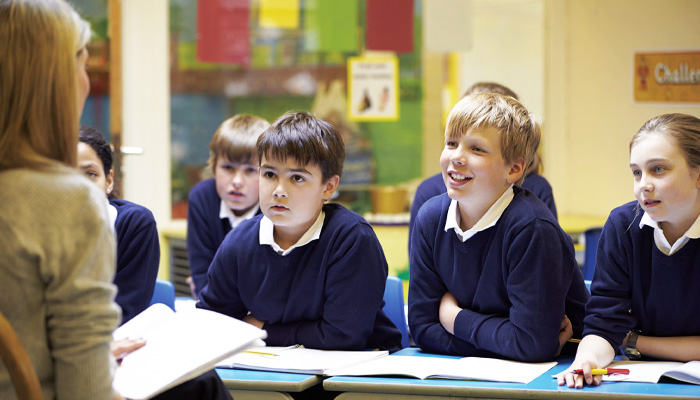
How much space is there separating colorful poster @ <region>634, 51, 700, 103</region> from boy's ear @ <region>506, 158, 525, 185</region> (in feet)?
7.99

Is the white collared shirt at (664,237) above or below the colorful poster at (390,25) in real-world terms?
below

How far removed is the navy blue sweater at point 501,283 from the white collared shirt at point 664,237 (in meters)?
0.19

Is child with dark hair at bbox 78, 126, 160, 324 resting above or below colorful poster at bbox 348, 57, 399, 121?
below

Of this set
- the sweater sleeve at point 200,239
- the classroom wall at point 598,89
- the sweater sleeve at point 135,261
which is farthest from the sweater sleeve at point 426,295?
the classroom wall at point 598,89

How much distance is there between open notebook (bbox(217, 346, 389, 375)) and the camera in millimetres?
1812

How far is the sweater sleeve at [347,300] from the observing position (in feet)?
6.84

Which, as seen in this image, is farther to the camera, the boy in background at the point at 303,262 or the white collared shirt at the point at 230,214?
the white collared shirt at the point at 230,214

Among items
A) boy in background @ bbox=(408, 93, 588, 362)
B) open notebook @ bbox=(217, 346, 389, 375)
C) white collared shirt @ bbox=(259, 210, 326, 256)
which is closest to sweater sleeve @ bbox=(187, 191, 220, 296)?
white collared shirt @ bbox=(259, 210, 326, 256)

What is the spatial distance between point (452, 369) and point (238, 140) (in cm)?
156

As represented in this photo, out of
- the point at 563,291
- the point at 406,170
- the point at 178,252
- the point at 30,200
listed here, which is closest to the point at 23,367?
the point at 30,200

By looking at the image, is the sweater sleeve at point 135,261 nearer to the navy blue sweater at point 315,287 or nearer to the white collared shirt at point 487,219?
the navy blue sweater at point 315,287

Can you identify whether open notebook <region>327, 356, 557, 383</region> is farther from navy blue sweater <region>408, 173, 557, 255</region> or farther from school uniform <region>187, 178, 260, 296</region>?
school uniform <region>187, 178, 260, 296</region>

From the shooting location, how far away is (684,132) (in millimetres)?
1891

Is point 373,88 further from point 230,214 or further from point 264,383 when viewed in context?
point 264,383
